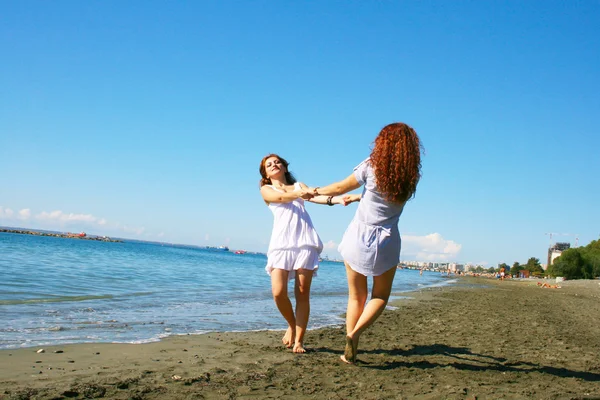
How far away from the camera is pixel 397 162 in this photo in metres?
3.99

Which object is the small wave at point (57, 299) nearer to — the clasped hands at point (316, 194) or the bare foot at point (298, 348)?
the bare foot at point (298, 348)

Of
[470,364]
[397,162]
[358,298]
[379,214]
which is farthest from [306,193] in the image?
[470,364]

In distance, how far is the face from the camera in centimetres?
502

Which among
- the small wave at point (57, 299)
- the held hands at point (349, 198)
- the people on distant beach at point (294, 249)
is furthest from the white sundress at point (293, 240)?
the small wave at point (57, 299)

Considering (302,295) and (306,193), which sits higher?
(306,193)

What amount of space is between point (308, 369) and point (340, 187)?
1631 mm

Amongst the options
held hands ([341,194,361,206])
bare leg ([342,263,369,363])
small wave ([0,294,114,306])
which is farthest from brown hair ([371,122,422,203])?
small wave ([0,294,114,306])

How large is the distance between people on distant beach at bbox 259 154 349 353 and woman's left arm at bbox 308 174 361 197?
108 millimetres

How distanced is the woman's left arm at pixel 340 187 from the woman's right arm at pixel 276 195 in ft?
0.84

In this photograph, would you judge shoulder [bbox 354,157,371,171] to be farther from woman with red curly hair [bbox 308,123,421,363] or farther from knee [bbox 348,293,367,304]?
knee [bbox 348,293,367,304]

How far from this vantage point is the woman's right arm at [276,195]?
4684 millimetres

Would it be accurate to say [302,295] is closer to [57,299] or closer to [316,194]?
[316,194]

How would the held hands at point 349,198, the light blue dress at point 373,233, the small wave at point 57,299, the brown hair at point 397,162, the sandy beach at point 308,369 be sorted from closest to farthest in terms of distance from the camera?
the sandy beach at point 308,369 < the brown hair at point 397,162 < the light blue dress at point 373,233 < the held hands at point 349,198 < the small wave at point 57,299

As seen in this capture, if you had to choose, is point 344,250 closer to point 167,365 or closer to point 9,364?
point 167,365
